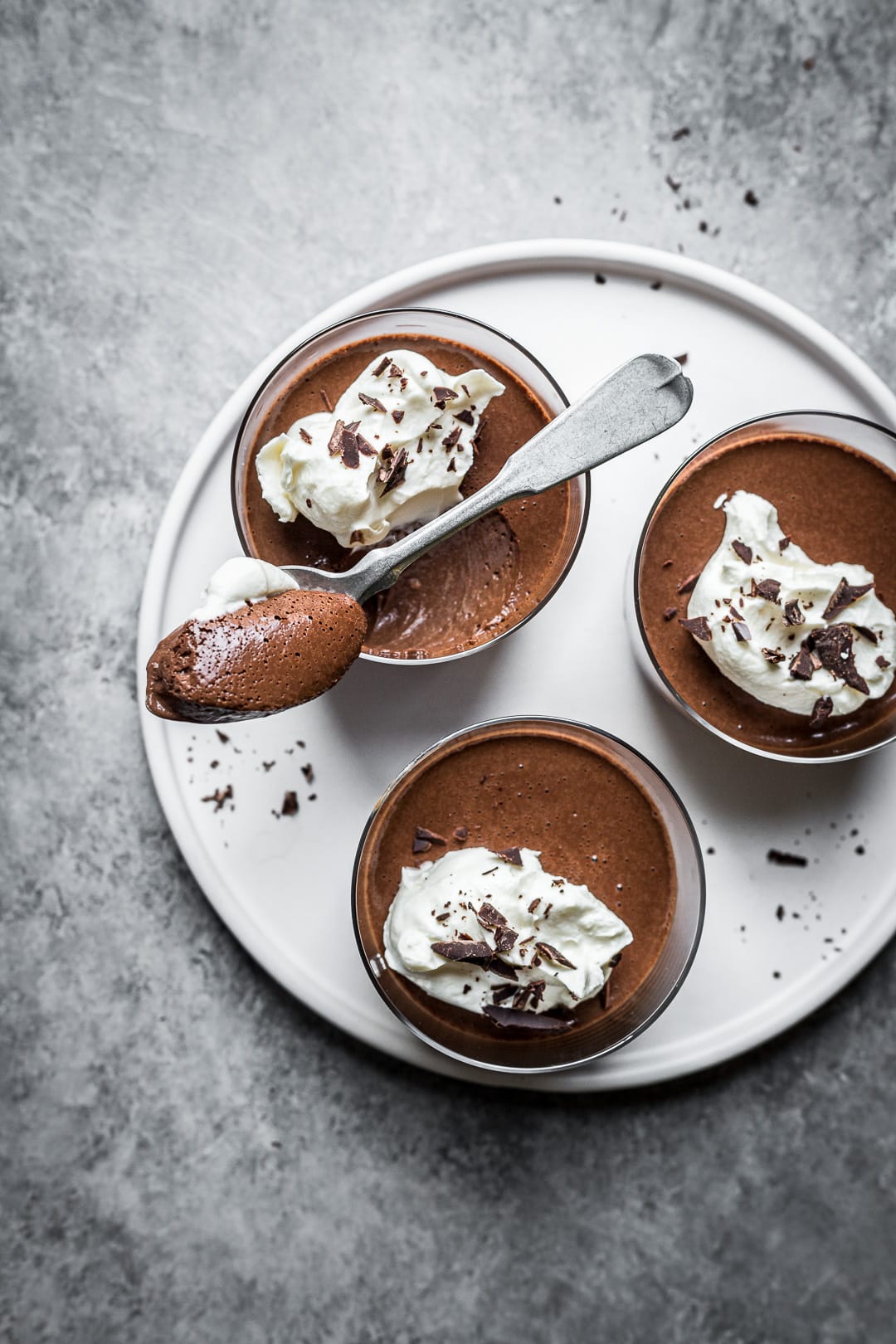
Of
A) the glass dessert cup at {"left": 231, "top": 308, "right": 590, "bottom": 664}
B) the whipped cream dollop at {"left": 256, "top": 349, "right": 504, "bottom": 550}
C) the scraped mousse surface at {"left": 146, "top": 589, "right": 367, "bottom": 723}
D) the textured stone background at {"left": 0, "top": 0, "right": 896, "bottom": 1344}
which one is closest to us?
the scraped mousse surface at {"left": 146, "top": 589, "right": 367, "bottom": 723}

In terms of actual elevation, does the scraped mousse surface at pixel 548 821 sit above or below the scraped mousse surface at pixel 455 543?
below

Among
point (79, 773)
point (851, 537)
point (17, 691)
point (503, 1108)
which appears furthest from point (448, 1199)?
point (851, 537)

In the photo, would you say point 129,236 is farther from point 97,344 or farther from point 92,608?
point 92,608

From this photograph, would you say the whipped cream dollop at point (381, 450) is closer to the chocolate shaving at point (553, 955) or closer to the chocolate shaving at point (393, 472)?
the chocolate shaving at point (393, 472)

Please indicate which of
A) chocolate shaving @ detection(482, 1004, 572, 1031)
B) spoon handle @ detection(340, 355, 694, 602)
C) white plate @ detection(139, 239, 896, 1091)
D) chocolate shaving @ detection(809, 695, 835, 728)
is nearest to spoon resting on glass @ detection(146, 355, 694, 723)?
spoon handle @ detection(340, 355, 694, 602)

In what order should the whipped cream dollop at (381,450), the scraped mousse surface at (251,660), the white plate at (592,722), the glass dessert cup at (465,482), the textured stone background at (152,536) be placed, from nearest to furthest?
the scraped mousse surface at (251,660), the whipped cream dollop at (381,450), the glass dessert cup at (465,482), the white plate at (592,722), the textured stone background at (152,536)

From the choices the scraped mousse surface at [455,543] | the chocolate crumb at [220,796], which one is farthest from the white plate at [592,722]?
the scraped mousse surface at [455,543]

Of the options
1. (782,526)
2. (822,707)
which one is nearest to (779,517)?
(782,526)

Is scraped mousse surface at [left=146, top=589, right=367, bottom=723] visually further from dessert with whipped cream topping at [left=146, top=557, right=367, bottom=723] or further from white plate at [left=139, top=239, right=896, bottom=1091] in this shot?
white plate at [left=139, top=239, right=896, bottom=1091]
